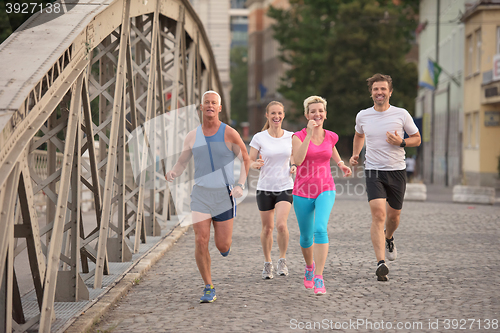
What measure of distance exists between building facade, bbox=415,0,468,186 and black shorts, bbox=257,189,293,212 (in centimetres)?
2541

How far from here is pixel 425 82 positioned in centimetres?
3681


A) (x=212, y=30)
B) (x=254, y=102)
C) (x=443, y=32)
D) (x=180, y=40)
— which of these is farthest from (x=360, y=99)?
(x=254, y=102)

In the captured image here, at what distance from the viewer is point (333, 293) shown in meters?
7.38

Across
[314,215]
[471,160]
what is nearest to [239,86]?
[471,160]

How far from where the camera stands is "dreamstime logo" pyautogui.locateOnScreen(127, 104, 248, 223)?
6969 mm

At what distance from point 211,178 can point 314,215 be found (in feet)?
4.18

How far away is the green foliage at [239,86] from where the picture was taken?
127 meters

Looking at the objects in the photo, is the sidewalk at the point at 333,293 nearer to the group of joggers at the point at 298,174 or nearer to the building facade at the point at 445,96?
the group of joggers at the point at 298,174

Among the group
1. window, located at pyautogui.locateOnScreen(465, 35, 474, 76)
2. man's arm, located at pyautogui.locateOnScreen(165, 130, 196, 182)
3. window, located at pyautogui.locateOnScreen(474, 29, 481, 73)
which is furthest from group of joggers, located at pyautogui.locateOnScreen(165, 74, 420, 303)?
window, located at pyautogui.locateOnScreen(465, 35, 474, 76)

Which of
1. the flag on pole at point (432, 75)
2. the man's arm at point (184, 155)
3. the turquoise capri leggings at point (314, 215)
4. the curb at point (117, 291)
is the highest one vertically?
the flag on pole at point (432, 75)

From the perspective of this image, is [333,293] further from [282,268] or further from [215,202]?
[215,202]

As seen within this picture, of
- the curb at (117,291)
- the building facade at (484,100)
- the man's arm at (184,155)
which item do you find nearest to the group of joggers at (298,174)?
the man's arm at (184,155)

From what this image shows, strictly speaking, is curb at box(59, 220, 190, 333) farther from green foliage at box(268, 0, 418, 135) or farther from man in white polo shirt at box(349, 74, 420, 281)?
green foliage at box(268, 0, 418, 135)

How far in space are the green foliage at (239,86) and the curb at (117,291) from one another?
11085cm
